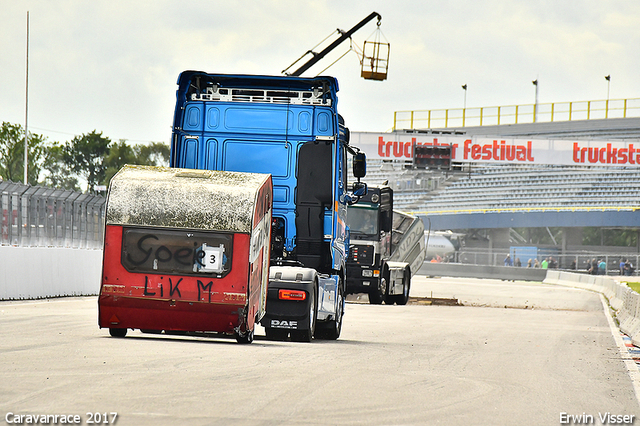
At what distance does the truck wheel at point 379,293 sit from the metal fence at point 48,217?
25.8 ft

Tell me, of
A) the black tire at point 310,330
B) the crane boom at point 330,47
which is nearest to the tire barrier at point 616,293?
the black tire at point 310,330

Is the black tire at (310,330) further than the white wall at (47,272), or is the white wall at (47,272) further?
the white wall at (47,272)

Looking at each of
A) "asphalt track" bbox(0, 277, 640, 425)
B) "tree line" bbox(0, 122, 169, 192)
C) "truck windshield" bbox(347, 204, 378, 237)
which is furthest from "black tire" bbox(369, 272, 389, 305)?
"tree line" bbox(0, 122, 169, 192)

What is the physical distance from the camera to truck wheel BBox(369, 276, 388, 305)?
2634 cm

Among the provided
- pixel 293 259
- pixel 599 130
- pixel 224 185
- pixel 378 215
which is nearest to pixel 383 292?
pixel 378 215

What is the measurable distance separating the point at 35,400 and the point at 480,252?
5875 cm

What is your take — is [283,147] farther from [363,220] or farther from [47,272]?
[363,220]

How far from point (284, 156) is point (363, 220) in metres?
13.5

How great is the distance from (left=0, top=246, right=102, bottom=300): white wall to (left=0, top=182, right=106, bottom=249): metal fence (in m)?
0.28

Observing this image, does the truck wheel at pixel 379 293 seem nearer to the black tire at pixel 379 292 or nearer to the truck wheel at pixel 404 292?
the black tire at pixel 379 292

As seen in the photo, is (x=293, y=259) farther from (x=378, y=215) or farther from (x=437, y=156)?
(x=437, y=156)

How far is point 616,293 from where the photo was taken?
31.2m

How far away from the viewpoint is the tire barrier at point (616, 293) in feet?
59.3

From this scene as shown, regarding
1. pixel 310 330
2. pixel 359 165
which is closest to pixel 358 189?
pixel 359 165
